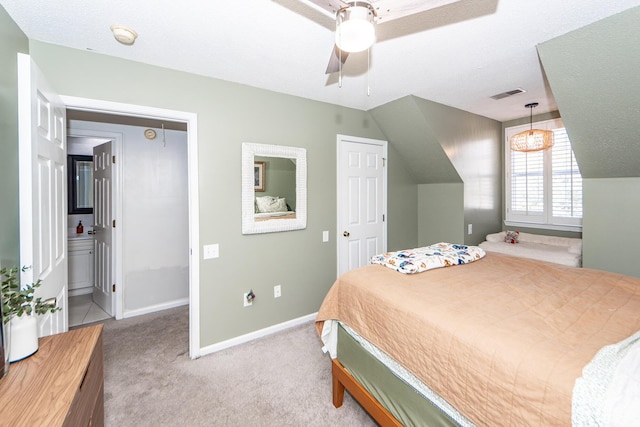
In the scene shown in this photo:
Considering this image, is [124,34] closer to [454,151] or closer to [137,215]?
[137,215]

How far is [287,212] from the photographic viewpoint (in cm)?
299

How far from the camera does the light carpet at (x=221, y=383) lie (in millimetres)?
1852

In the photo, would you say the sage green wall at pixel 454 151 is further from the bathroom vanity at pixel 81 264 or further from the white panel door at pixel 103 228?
the bathroom vanity at pixel 81 264

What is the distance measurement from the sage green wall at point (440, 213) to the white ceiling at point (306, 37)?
141cm

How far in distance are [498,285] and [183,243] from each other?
11.5ft

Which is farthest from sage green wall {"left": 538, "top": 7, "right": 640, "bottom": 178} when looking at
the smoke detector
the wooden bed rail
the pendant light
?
the smoke detector

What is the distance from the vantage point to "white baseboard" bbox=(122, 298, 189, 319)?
11.1 ft

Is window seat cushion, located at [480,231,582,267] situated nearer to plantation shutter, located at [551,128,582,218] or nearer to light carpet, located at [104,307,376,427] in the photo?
plantation shutter, located at [551,128,582,218]

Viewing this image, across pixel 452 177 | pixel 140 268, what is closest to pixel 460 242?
pixel 452 177

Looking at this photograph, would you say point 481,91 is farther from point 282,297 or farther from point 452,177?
point 282,297

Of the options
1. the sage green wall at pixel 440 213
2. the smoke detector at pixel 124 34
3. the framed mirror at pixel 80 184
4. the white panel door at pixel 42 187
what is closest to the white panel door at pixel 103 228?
the framed mirror at pixel 80 184

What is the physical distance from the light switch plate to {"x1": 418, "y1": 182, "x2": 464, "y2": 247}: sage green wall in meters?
2.87

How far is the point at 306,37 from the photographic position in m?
1.91

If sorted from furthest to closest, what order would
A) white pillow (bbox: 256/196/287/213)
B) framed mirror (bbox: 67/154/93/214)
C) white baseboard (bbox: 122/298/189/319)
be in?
framed mirror (bbox: 67/154/93/214), white baseboard (bbox: 122/298/189/319), white pillow (bbox: 256/196/287/213)
